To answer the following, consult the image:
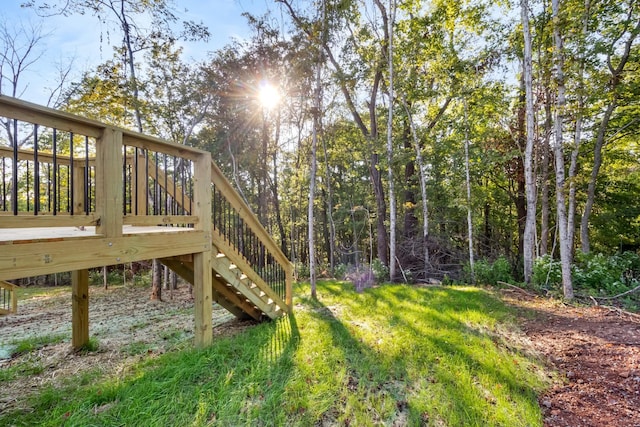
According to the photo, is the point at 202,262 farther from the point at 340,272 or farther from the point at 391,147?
the point at 340,272

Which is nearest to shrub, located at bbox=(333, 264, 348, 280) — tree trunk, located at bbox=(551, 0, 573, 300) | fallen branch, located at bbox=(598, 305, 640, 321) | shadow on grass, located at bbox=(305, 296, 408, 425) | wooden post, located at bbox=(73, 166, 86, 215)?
tree trunk, located at bbox=(551, 0, 573, 300)

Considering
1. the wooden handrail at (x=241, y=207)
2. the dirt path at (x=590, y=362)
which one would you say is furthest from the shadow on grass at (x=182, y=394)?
the dirt path at (x=590, y=362)

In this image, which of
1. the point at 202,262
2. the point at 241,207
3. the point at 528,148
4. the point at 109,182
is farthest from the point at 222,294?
the point at 528,148

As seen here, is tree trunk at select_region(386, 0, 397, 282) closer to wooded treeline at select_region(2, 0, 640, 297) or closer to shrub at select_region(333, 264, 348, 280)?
wooded treeline at select_region(2, 0, 640, 297)

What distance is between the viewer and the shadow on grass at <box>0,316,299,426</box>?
1.91 meters

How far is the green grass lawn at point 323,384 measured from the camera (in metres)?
1.96

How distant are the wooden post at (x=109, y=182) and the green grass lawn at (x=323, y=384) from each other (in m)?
1.32

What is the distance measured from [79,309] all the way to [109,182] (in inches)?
92.4

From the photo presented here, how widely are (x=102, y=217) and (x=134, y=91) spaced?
5.82 metres

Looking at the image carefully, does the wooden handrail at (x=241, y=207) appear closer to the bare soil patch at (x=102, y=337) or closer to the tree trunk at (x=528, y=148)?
the bare soil patch at (x=102, y=337)

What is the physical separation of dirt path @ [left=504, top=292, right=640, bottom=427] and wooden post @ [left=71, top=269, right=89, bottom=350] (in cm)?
474

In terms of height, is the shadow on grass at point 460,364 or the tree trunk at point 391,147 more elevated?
the tree trunk at point 391,147

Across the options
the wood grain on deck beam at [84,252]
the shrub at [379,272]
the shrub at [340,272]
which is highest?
the wood grain on deck beam at [84,252]

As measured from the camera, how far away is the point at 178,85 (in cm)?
703
